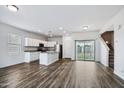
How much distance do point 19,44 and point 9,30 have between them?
4.63 ft

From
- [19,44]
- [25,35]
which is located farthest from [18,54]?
[25,35]

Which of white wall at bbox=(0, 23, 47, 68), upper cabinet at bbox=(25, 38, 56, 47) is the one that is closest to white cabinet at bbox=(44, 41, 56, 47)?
upper cabinet at bbox=(25, 38, 56, 47)

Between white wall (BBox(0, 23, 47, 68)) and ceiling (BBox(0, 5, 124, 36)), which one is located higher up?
ceiling (BBox(0, 5, 124, 36))

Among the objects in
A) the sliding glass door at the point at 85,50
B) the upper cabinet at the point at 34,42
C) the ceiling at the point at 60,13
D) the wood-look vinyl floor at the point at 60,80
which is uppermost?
the ceiling at the point at 60,13

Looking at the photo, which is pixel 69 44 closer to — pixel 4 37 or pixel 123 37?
pixel 4 37

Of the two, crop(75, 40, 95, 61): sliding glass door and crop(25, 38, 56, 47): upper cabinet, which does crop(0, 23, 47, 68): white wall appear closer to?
crop(25, 38, 56, 47): upper cabinet

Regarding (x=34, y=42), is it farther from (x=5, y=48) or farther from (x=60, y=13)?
(x=60, y=13)

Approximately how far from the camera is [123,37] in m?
4.00

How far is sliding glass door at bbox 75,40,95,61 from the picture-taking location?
32.9 feet

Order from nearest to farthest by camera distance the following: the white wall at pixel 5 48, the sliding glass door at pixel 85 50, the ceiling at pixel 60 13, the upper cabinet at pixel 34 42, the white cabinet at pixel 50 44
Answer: the ceiling at pixel 60 13
the white wall at pixel 5 48
the upper cabinet at pixel 34 42
the sliding glass door at pixel 85 50
the white cabinet at pixel 50 44

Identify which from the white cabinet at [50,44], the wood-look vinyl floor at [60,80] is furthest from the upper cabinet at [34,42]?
the wood-look vinyl floor at [60,80]

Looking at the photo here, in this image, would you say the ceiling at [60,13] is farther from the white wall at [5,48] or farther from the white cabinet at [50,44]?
the white cabinet at [50,44]

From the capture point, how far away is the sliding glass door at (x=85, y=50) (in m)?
10.0
